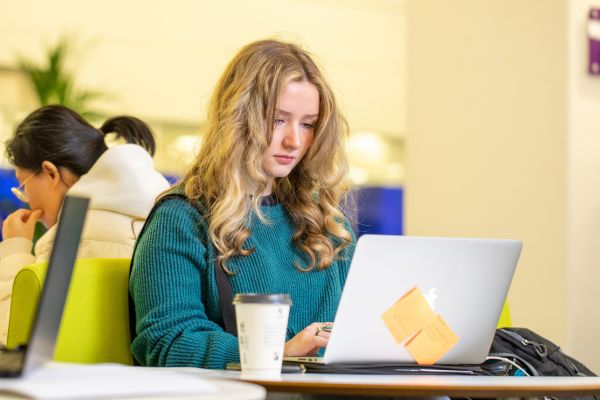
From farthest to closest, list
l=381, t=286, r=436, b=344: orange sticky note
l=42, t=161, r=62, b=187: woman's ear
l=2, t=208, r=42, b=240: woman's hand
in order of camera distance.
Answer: l=2, t=208, r=42, b=240: woman's hand → l=42, t=161, r=62, b=187: woman's ear → l=381, t=286, r=436, b=344: orange sticky note

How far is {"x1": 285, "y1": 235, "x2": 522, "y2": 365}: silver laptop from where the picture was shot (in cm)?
158

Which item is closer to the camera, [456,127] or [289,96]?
[289,96]

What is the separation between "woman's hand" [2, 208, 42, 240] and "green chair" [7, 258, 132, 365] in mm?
1061

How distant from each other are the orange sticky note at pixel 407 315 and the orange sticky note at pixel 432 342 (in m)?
0.02

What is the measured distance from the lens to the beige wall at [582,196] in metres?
3.51

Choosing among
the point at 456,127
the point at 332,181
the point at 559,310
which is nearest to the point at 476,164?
the point at 456,127

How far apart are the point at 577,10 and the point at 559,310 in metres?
1.09

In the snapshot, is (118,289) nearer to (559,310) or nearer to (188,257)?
(188,257)

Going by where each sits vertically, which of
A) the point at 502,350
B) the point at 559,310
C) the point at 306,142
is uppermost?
the point at 306,142

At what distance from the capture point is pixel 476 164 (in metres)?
3.92

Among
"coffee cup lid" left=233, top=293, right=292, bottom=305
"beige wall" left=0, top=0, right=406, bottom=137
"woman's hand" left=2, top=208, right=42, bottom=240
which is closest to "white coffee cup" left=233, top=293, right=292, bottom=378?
"coffee cup lid" left=233, top=293, right=292, bottom=305

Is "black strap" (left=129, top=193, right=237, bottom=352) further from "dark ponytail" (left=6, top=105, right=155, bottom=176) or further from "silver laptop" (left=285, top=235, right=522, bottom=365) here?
"dark ponytail" (left=6, top=105, right=155, bottom=176)

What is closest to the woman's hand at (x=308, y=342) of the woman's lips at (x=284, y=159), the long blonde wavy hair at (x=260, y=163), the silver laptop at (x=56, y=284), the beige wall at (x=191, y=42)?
the long blonde wavy hair at (x=260, y=163)

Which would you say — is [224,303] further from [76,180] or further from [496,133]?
[496,133]
